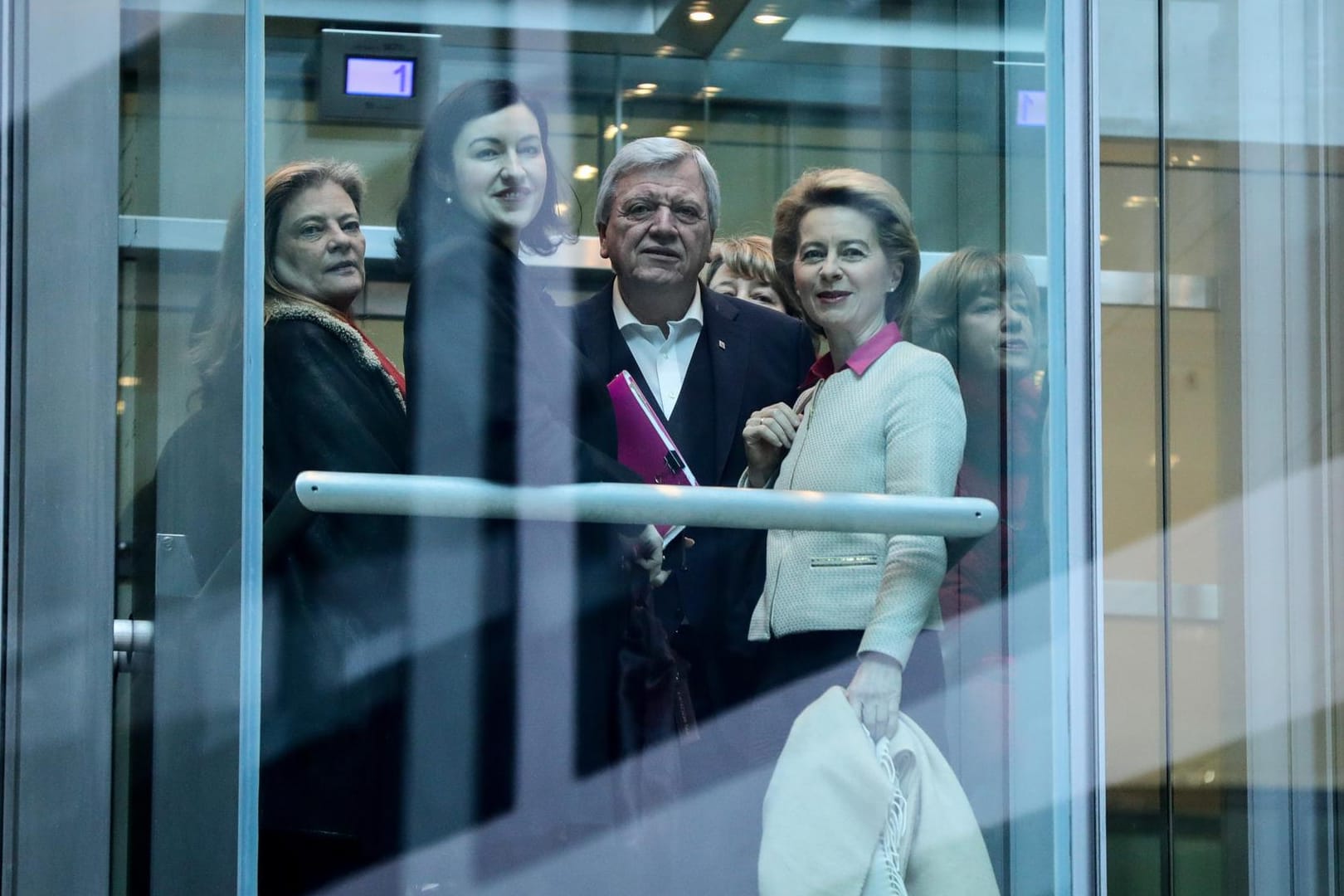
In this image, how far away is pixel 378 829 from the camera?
2033mm

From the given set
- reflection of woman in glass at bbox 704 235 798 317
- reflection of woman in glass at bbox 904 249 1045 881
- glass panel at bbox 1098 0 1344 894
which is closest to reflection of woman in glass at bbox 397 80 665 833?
reflection of woman in glass at bbox 704 235 798 317

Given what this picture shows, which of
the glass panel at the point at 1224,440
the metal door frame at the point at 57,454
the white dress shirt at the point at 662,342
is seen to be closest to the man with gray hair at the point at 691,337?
the white dress shirt at the point at 662,342

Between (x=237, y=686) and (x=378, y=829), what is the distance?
0.29 m

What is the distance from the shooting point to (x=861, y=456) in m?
2.17

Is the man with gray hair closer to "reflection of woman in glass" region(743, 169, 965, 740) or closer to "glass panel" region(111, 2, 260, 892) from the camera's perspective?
"reflection of woman in glass" region(743, 169, 965, 740)

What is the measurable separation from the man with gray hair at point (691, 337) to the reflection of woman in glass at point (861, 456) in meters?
0.05

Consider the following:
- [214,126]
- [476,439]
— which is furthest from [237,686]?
[214,126]

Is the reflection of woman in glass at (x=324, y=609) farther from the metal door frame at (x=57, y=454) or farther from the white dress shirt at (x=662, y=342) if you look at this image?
the white dress shirt at (x=662, y=342)

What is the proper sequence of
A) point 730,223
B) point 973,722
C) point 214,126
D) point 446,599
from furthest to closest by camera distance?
1. point 730,223
2. point 973,722
3. point 446,599
4. point 214,126

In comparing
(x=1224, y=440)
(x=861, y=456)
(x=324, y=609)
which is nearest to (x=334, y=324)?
(x=324, y=609)

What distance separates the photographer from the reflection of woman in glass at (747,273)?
240 centimetres

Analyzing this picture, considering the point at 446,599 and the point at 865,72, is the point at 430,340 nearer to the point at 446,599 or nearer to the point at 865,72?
the point at 446,599

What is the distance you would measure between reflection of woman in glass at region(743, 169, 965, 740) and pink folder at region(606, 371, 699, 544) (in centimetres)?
11

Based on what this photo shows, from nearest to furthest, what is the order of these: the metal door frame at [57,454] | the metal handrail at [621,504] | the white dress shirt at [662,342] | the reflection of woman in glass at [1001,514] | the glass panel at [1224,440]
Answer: the metal door frame at [57,454] → the metal handrail at [621,504] → the glass panel at [1224,440] → the reflection of woman in glass at [1001,514] → the white dress shirt at [662,342]
